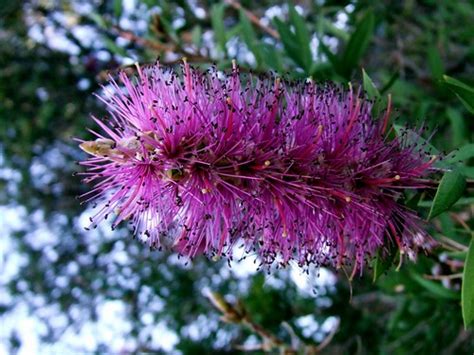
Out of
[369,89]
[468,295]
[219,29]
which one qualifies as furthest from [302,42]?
[468,295]

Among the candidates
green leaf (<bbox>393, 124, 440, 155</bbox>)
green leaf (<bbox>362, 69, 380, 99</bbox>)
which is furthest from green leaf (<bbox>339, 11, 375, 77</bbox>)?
green leaf (<bbox>393, 124, 440, 155</bbox>)

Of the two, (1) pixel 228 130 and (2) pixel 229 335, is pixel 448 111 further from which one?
(2) pixel 229 335

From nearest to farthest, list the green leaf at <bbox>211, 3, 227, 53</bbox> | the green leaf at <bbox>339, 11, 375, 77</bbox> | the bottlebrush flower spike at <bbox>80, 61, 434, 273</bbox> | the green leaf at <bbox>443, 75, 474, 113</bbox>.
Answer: the green leaf at <bbox>443, 75, 474, 113</bbox>
the bottlebrush flower spike at <bbox>80, 61, 434, 273</bbox>
the green leaf at <bbox>339, 11, 375, 77</bbox>
the green leaf at <bbox>211, 3, 227, 53</bbox>

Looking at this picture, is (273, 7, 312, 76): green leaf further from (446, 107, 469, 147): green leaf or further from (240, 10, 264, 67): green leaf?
(446, 107, 469, 147): green leaf

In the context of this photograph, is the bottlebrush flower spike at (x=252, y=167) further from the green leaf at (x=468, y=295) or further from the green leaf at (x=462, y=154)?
the green leaf at (x=468, y=295)

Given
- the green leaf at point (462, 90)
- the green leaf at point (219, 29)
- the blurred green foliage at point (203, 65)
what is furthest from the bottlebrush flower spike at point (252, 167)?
the green leaf at point (219, 29)

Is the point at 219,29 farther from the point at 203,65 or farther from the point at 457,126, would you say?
the point at 457,126
